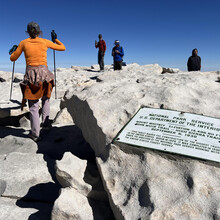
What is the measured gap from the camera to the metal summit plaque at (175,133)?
231 centimetres

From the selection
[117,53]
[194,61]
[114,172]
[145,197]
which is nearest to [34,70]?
[114,172]

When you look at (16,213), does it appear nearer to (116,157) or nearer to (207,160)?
(116,157)

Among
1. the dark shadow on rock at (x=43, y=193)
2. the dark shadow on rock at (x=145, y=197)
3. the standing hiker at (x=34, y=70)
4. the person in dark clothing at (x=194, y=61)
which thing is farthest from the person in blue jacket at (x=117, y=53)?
the dark shadow on rock at (x=145, y=197)

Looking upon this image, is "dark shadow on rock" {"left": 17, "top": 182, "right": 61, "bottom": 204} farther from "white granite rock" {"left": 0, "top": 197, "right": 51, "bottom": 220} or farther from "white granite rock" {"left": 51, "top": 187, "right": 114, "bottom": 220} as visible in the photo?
"white granite rock" {"left": 51, "top": 187, "right": 114, "bottom": 220}

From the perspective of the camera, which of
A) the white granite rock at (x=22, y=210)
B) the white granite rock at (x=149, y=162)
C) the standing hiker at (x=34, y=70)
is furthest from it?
the standing hiker at (x=34, y=70)

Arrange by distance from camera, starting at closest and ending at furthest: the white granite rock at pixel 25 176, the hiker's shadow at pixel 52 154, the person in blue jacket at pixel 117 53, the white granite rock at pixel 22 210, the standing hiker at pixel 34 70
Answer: the white granite rock at pixel 22 210, the hiker's shadow at pixel 52 154, the white granite rock at pixel 25 176, the standing hiker at pixel 34 70, the person in blue jacket at pixel 117 53

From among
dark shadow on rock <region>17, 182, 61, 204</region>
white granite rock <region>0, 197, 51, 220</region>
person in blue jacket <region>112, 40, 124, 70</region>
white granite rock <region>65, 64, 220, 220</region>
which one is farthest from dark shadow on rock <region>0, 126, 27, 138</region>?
person in blue jacket <region>112, 40, 124, 70</region>

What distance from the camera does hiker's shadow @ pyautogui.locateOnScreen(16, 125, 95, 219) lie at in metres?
2.45

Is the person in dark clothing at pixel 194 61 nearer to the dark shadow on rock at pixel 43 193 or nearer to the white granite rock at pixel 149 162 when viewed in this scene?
the white granite rock at pixel 149 162

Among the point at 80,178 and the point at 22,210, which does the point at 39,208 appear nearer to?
the point at 22,210

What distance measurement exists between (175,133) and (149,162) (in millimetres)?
513

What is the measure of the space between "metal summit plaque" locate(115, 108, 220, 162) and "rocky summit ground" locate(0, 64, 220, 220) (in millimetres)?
97

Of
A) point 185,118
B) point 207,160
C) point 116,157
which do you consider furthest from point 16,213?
point 185,118

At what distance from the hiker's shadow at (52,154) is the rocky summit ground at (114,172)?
12 mm
